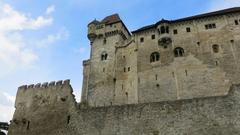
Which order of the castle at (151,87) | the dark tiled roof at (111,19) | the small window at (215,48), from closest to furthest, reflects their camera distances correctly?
the castle at (151,87), the small window at (215,48), the dark tiled roof at (111,19)

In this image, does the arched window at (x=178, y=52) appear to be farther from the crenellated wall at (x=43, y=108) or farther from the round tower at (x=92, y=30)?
the crenellated wall at (x=43, y=108)

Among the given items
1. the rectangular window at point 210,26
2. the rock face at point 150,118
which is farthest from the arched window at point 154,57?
the rock face at point 150,118

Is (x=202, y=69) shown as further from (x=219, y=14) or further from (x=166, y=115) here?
(x=166, y=115)

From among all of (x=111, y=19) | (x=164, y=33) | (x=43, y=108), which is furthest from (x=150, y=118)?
(x=111, y=19)

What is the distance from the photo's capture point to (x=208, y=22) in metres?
35.3

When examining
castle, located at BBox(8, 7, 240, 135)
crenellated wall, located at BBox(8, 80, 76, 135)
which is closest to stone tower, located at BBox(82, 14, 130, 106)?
castle, located at BBox(8, 7, 240, 135)

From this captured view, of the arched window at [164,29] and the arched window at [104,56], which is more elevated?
the arched window at [164,29]

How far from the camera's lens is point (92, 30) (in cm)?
4384

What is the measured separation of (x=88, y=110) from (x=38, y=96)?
8.16 metres

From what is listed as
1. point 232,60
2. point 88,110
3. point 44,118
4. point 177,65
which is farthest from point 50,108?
point 232,60

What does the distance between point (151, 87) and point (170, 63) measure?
354cm

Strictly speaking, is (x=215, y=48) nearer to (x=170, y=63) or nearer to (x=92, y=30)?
(x=170, y=63)

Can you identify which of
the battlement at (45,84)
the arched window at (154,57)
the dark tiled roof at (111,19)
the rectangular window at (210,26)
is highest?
the dark tiled roof at (111,19)

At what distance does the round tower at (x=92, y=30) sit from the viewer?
4334cm
